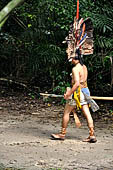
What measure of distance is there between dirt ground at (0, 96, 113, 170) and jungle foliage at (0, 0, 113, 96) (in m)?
1.45

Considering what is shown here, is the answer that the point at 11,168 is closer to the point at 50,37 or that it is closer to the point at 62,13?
the point at 62,13

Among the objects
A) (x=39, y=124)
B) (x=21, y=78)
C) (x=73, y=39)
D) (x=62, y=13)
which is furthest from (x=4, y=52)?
(x=73, y=39)

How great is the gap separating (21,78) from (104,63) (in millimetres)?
3524

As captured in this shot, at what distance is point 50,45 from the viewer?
33.1 ft

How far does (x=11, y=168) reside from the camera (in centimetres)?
465

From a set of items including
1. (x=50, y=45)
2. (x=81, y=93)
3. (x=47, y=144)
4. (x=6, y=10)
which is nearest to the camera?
(x=6, y=10)

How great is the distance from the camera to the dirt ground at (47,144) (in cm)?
490

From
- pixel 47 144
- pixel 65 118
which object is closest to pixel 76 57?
pixel 65 118

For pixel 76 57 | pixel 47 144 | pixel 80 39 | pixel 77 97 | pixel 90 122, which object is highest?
pixel 80 39

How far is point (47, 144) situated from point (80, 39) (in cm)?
178

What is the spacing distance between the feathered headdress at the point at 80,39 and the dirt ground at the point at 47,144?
1.46 m

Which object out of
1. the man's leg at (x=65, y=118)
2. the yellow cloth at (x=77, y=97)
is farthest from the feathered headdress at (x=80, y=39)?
the man's leg at (x=65, y=118)

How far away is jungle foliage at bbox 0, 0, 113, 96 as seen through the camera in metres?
9.27

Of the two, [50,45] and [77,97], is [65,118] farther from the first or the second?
[50,45]
